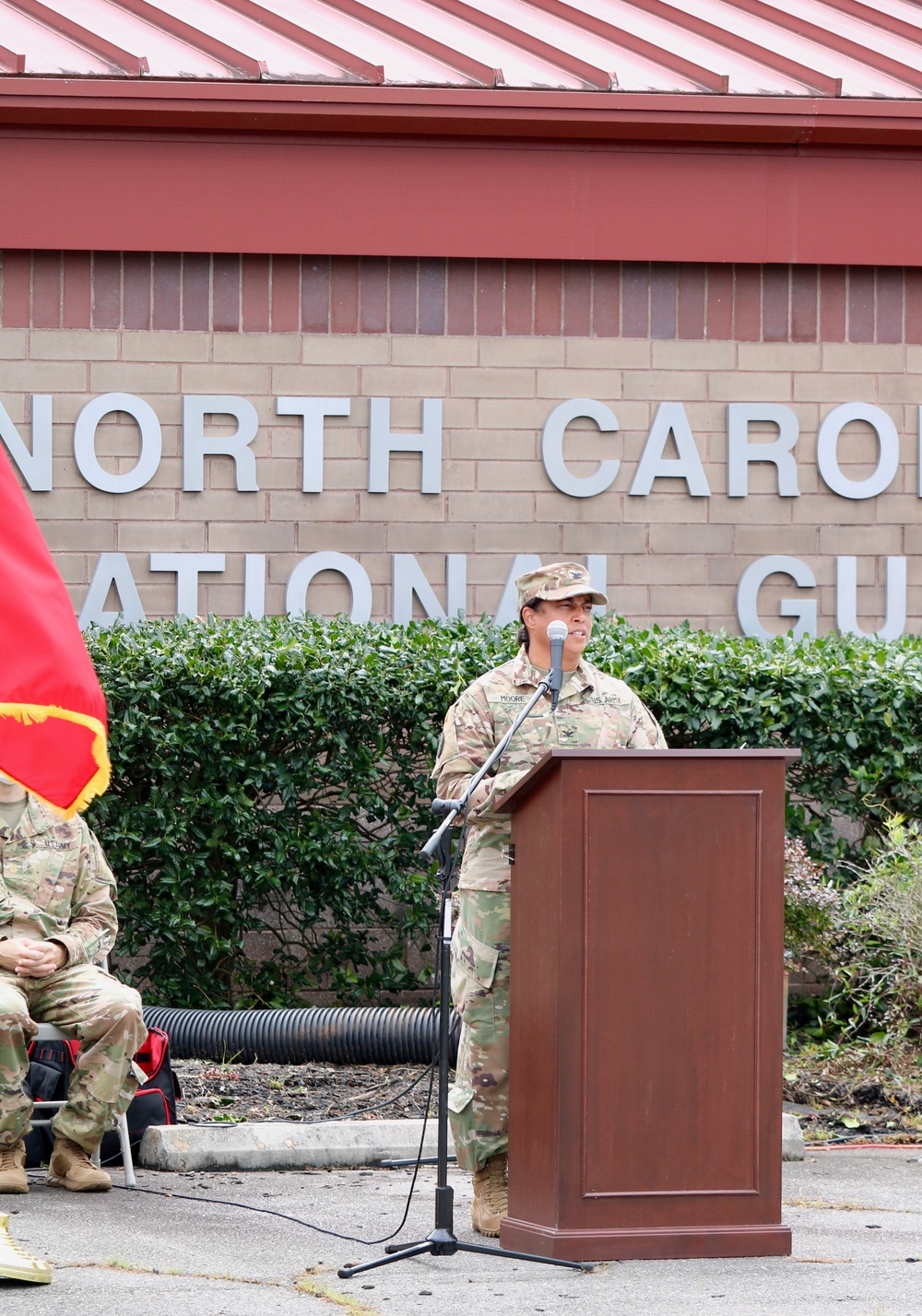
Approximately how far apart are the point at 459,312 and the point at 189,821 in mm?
3475

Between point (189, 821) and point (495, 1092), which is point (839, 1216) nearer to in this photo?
point (495, 1092)

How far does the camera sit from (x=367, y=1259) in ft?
14.4

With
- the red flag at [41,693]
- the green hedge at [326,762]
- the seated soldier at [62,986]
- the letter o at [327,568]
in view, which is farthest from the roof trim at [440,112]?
the red flag at [41,693]

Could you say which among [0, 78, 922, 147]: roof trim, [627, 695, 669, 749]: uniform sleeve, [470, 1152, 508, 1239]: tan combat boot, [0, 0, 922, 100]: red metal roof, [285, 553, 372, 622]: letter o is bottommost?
[470, 1152, 508, 1239]: tan combat boot

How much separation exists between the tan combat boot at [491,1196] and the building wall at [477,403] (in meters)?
4.60

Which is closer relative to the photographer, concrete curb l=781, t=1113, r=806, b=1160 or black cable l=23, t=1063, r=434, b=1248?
black cable l=23, t=1063, r=434, b=1248

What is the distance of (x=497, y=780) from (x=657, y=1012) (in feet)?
2.90

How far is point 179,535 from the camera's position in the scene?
8.89m

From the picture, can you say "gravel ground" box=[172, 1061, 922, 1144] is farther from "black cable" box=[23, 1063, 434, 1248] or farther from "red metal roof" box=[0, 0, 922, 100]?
"red metal roof" box=[0, 0, 922, 100]

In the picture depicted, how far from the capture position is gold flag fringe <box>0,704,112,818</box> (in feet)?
11.2

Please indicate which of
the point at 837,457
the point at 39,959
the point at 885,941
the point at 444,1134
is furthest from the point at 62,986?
the point at 837,457

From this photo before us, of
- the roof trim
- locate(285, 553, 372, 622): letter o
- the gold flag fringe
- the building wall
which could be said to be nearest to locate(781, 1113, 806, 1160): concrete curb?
the gold flag fringe

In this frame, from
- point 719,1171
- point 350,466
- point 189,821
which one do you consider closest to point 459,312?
point 350,466

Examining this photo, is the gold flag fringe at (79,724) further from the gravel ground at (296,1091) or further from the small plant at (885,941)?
the small plant at (885,941)
